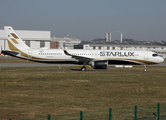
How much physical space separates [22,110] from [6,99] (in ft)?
13.2

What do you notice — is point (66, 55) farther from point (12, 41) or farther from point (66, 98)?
point (66, 98)

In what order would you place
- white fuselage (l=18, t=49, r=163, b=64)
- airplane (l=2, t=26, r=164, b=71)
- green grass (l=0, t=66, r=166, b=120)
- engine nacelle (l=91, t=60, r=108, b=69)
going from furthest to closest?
1. white fuselage (l=18, t=49, r=163, b=64)
2. airplane (l=2, t=26, r=164, b=71)
3. engine nacelle (l=91, t=60, r=108, b=69)
4. green grass (l=0, t=66, r=166, b=120)

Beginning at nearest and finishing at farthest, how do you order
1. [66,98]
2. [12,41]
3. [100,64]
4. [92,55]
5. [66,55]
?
[66,98] → [100,64] → [66,55] → [12,41] → [92,55]

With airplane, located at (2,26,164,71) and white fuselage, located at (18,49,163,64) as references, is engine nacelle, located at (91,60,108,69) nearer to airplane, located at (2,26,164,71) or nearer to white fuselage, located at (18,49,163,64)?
airplane, located at (2,26,164,71)

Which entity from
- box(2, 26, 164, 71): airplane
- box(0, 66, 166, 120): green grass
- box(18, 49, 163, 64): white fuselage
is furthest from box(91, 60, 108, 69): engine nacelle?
box(0, 66, 166, 120): green grass

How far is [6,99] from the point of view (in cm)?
1998

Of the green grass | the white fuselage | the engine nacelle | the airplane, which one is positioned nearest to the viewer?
the green grass

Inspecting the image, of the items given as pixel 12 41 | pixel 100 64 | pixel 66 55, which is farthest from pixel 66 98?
pixel 12 41

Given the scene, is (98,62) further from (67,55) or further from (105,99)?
(105,99)

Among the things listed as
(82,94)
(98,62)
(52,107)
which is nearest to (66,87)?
(82,94)


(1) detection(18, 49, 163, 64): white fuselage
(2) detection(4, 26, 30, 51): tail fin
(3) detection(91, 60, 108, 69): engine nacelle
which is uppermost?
(2) detection(4, 26, 30, 51): tail fin

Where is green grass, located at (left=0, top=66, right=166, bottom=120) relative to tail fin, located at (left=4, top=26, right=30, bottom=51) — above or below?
below

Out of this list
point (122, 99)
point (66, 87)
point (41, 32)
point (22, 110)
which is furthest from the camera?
point (41, 32)

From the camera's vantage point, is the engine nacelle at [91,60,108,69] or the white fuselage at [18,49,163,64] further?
the white fuselage at [18,49,163,64]
